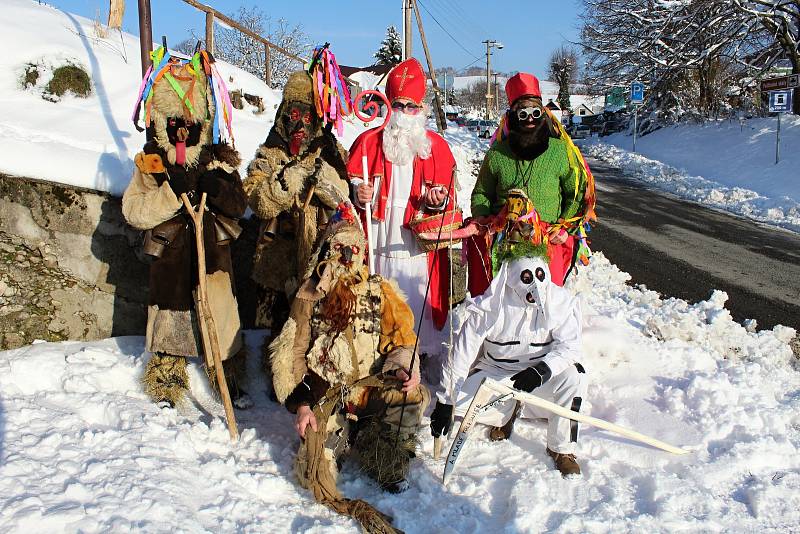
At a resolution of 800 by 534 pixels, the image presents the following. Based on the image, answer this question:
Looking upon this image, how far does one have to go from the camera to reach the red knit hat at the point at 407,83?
150 inches

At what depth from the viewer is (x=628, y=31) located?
23.5m

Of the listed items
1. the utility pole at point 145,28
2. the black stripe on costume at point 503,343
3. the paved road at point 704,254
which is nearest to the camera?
the black stripe on costume at point 503,343

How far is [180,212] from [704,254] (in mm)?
6981

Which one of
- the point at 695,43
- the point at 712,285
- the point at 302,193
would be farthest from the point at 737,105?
the point at 302,193

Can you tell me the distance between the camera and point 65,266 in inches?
157

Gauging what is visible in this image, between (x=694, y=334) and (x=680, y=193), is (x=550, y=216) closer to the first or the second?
(x=694, y=334)

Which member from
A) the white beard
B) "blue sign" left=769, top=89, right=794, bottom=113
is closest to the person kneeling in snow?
the white beard

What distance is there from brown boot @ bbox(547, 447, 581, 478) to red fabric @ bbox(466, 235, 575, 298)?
3.65 feet

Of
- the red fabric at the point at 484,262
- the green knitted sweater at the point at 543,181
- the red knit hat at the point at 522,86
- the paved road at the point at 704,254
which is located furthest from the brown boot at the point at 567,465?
the paved road at the point at 704,254

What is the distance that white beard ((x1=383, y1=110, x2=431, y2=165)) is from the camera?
3771mm

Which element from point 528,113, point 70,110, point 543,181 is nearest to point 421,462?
point 543,181

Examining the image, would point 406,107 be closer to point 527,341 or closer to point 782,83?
point 527,341

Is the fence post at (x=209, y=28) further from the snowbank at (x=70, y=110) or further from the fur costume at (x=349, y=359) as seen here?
the fur costume at (x=349, y=359)

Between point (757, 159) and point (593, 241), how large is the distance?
340 inches
